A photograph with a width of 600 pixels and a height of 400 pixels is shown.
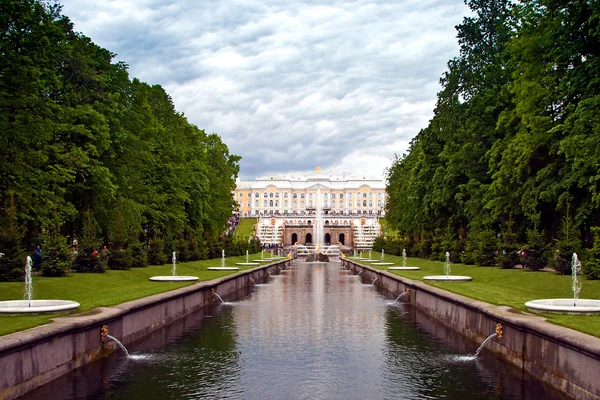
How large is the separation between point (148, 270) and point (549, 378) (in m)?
20.0

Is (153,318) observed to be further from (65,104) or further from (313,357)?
(65,104)

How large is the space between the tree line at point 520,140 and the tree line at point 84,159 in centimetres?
1565

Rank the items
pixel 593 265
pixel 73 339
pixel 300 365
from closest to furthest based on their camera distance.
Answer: pixel 73 339 → pixel 300 365 → pixel 593 265

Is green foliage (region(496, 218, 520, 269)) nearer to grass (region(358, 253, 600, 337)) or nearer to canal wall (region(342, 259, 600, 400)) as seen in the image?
grass (region(358, 253, 600, 337))

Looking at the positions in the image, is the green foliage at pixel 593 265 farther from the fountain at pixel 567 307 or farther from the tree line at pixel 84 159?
the tree line at pixel 84 159

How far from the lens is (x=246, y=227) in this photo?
122 m

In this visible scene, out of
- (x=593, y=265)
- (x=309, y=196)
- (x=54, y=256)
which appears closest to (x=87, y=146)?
(x=54, y=256)

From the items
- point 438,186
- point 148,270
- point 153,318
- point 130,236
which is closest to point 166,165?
point 130,236

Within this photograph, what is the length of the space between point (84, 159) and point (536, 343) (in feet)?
61.4

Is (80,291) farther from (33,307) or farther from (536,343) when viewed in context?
(536,343)

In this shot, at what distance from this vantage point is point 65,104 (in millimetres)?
25406

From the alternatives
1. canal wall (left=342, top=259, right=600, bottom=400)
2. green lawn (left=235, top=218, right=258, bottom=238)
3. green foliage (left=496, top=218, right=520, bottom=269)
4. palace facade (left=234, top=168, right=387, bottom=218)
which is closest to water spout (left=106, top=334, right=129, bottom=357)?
canal wall (left=342, top=259, right=600, bottom=400)

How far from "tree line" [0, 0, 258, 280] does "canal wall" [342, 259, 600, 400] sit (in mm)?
12273

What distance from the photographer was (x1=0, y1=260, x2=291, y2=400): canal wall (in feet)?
26.5
